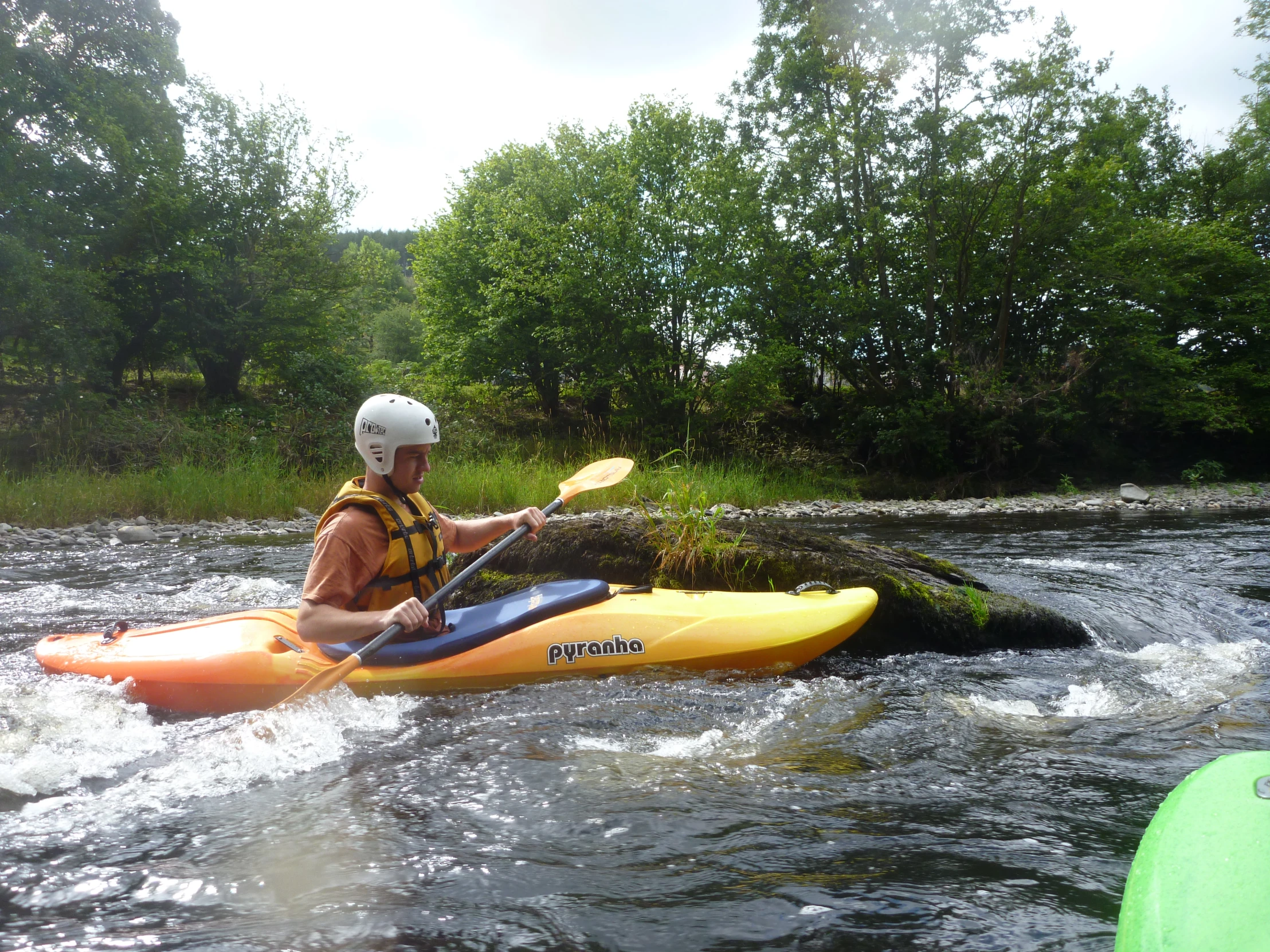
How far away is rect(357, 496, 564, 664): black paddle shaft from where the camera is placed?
2744 millimetres

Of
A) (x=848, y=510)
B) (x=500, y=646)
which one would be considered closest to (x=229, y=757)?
(x=500, y=646)

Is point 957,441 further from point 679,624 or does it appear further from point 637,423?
point 679,624

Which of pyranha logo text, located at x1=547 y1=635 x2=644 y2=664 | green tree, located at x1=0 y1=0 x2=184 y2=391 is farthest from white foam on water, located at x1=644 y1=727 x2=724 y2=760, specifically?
green tree, located at x1=0 y1=0 x2=184 y2=391

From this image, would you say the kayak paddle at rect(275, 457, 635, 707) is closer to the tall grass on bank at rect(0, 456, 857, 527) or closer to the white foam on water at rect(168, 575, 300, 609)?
the white foam on water at rect(168, 575, 300, 609)

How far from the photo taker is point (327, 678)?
2.82 m

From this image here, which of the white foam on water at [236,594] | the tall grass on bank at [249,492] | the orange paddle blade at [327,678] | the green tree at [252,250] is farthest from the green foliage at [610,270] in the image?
the orange paddle blade at [327,678]

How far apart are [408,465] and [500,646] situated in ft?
2.61

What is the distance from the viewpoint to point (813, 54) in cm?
1537

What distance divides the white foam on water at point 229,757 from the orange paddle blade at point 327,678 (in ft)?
0.10

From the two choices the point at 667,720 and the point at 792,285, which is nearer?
the point at 667,720

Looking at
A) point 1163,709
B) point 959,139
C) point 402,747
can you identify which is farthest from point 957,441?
point 402,747

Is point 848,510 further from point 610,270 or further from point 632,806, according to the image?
point 632,806

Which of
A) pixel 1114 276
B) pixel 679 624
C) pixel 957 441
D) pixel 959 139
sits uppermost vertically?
pixel 959 139

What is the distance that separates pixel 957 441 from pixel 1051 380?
1.94 metres
